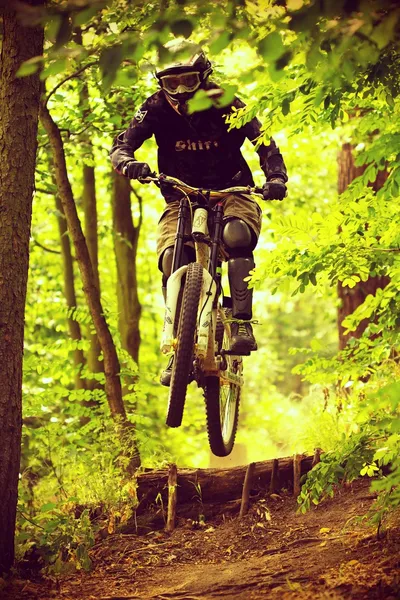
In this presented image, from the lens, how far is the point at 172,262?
555 cm

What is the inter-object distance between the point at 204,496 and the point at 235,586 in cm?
190

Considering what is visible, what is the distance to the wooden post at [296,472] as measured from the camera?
5.85m

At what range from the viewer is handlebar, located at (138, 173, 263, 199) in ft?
17.8

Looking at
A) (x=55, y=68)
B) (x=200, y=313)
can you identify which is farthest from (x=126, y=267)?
(x=55, y=68)

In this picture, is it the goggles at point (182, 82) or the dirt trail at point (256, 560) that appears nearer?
the dirt trail at point (256, 560)

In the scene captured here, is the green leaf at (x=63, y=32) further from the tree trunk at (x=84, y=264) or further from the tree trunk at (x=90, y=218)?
the tree trunk at (x=90, y=218)

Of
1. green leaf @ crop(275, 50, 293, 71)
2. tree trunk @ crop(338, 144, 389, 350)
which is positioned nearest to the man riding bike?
green leaf @ crop(275, 50, 293, 71)

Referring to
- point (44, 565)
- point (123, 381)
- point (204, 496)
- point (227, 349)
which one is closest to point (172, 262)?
point (227, 349)

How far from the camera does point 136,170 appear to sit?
214 inches

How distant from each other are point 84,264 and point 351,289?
3.52 meters

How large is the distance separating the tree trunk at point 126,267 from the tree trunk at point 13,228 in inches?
201

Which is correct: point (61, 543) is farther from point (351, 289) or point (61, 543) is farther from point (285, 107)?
point (351, 289)

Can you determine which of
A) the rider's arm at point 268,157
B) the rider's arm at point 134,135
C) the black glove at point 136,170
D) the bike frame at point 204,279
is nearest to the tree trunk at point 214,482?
the bike frame at point 204,279

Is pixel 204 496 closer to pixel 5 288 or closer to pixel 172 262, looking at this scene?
pixel 172 262
